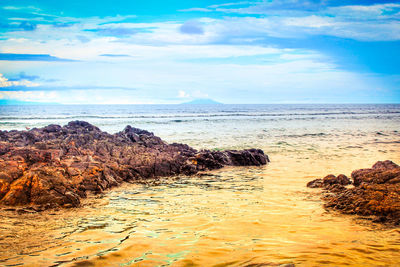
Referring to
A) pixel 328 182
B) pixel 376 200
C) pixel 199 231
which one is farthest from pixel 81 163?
pixel 376 200

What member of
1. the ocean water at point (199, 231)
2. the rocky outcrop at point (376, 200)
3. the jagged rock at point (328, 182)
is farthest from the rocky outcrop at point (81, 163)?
the rocky outcrop at point (376, 200)

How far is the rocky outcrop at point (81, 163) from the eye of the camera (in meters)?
7.80

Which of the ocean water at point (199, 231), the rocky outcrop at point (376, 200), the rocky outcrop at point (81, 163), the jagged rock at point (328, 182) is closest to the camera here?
the ocean water at point (199, 231)

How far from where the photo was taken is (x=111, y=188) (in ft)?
32.6

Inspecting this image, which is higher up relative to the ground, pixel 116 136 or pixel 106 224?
pixel 116 136

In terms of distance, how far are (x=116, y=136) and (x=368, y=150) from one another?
13.3m

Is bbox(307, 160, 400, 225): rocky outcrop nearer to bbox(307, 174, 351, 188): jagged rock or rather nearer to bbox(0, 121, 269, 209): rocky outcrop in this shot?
bbox(307, 174, 351, 188): jagged rock

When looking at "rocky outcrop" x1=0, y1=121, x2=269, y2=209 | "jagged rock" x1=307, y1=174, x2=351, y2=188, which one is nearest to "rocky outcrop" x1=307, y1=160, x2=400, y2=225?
"jagged rock" x1=307, y1=174, x2=351, y2=188

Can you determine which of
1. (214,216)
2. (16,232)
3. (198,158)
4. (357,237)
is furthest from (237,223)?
(198,158)

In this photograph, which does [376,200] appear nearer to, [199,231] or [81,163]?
[199,231]

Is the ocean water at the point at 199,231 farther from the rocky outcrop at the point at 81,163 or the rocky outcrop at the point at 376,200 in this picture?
the rocky outcrop at the point at 81,163

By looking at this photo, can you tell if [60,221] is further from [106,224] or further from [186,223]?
[186,223]

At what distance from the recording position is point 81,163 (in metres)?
10.2

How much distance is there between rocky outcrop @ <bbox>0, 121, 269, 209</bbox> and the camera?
25.6 feet
